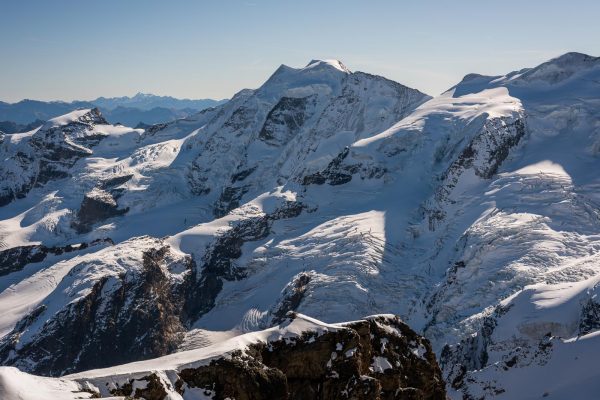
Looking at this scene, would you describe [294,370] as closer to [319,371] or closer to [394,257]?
[319,371]

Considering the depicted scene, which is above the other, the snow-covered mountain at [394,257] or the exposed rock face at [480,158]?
the exposed rock face at [480,158]

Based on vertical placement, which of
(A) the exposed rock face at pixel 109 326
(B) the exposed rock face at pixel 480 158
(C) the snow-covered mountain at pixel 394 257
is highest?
(B) the exposed rock face at pixel 480 158

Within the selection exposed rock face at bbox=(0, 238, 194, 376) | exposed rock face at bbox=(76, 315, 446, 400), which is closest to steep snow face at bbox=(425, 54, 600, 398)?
exposed rock face at bbox=(76, 315, 446, 400)

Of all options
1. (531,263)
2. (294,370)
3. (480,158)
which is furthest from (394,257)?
(294,370)

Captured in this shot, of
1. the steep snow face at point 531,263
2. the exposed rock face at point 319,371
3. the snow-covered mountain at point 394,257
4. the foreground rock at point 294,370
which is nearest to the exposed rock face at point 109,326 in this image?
the snow-covered mountain at point 394,257

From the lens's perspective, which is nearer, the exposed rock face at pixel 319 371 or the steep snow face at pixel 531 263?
the exposed rock face at pixel 319 371

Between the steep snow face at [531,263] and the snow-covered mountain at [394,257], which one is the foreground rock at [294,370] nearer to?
the steep snow face at [531,263]

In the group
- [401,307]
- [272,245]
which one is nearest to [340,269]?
[401,307]
